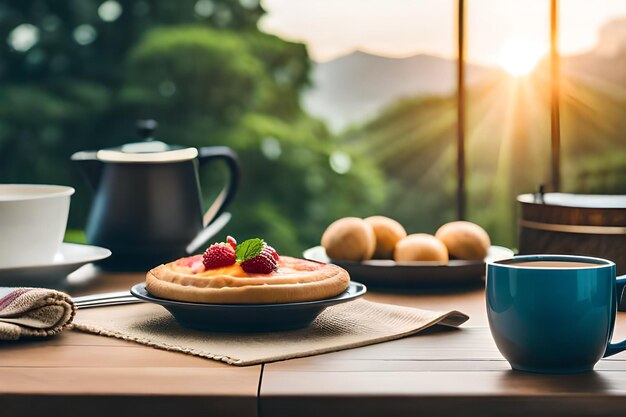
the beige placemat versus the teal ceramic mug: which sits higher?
the teal ceramic mug

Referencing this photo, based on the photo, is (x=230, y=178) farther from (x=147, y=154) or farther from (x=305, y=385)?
(x=305, y=385)

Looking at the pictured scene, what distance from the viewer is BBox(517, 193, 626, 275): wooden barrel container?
111cm

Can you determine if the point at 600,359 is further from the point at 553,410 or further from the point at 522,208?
the point at 522,208

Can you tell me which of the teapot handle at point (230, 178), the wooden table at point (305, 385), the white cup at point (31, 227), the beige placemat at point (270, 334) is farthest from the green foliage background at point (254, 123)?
the wooden table at point (305, 385)

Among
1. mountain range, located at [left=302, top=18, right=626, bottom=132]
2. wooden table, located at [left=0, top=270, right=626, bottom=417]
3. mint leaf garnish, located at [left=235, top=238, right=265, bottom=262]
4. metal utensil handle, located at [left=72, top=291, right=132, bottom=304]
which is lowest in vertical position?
wooden table, located at [left=0, top=270, right=626, bottom=417]

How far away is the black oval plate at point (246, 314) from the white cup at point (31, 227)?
0.26 m

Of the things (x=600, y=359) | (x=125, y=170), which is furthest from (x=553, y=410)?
(x=125, y=170)

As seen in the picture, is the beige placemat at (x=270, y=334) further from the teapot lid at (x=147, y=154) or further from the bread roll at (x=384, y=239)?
the teapot lid at (x=147, y=154)

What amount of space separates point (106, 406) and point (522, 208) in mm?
705

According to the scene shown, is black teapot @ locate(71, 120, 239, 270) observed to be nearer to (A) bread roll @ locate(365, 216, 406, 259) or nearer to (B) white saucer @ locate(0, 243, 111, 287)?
(B) white saucer @ locate(0, 243, 111, 287)

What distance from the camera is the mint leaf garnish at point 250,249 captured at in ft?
3.03

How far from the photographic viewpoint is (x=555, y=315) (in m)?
0.76

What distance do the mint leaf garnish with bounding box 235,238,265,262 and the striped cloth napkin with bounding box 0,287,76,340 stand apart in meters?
0.18

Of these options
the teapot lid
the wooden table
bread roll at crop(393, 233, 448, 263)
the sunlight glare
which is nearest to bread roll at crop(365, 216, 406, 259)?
bread roll at crop(393, 233, 448, 263)
